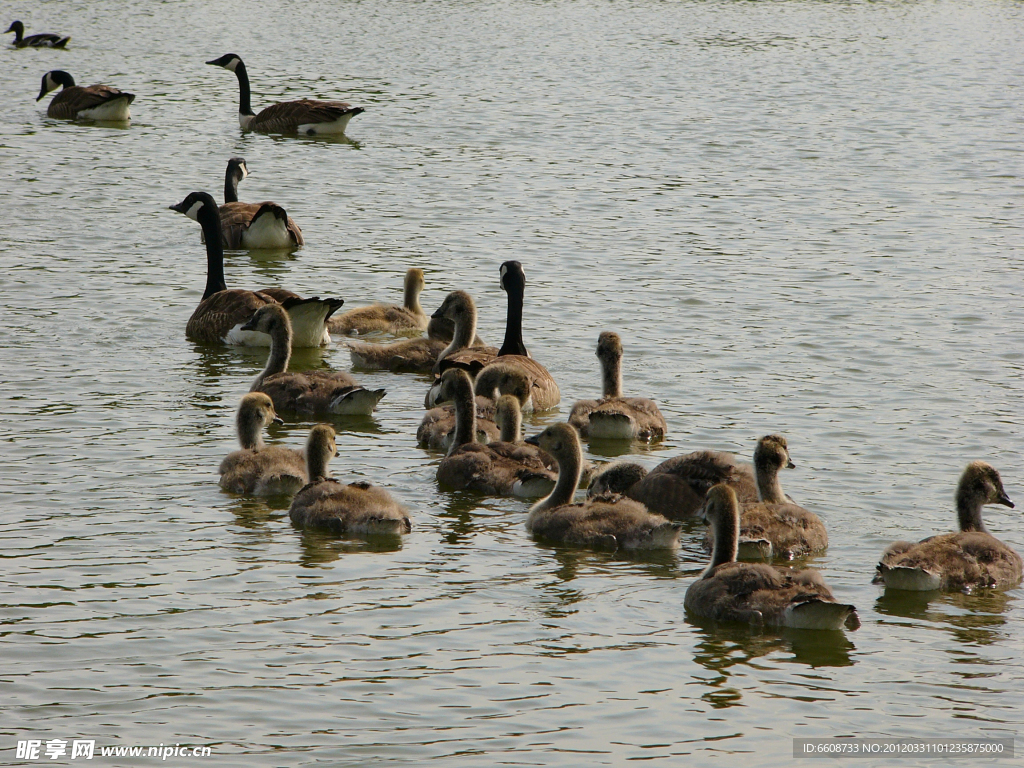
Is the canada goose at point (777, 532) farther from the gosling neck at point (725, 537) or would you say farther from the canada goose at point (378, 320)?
the canada goose at point (378, 320)

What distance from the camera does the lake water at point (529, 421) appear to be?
7.55 metres

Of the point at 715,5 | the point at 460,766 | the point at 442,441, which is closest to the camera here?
the point at 460,766

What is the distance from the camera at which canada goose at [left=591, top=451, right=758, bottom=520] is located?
1033cm

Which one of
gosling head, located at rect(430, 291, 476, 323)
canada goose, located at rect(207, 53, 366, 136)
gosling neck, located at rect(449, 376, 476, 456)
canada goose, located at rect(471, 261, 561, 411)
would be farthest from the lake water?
gosling head, located at rect(430, 291, 476, 323)

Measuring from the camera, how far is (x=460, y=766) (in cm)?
689

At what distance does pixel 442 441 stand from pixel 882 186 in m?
15.5

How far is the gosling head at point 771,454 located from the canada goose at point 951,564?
1098 mm

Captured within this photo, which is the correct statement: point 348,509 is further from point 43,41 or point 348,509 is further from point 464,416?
point 43,41

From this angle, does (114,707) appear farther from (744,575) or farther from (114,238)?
(114,238)

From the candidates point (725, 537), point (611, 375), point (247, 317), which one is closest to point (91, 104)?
point (247, 317)

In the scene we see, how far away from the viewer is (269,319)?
1377 centimetres

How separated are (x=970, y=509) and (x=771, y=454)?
1471 millimetres

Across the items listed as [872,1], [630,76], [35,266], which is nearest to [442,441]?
[35,266]

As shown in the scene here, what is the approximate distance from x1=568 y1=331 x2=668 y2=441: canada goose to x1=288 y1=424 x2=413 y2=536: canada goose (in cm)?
271
